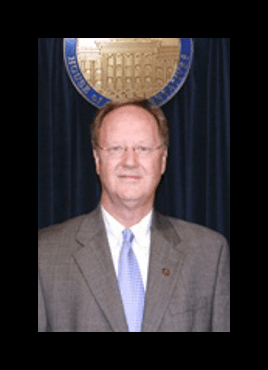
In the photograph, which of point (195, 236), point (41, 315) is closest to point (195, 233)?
point (195, 236)

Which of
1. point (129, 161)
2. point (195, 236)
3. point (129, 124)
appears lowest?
point (195, 236)

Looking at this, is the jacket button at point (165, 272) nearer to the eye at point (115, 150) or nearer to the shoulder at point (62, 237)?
the shoulder at point (62, 237)

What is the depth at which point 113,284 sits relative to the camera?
1684mm

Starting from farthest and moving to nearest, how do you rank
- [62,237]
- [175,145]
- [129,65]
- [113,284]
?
[175,145], [129,65], [62,237], [113,284]

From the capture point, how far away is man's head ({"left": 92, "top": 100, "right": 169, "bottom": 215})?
1707mm

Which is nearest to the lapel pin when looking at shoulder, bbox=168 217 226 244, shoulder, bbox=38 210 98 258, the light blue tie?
the light blue tie

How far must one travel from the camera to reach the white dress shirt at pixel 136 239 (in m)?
1.75

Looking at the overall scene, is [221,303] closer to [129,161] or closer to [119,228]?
[119,228]

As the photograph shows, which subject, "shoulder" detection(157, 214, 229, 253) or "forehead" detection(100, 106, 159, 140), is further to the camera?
"shoulder" detection(157, 214, 229, 253)

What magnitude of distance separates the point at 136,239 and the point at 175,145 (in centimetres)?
71

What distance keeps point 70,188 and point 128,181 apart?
0.62 metres

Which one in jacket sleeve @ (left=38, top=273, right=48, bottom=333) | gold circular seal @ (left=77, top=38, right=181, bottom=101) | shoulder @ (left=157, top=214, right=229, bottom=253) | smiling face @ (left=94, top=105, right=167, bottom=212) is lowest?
jacket sleeve @ (left=38, top=273, right=48, bottom=333)

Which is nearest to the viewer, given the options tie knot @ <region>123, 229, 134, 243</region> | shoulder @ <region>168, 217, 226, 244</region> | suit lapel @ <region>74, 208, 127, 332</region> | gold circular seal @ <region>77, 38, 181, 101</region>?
suit lapel @ <region>74, 208, 127, 332</region>

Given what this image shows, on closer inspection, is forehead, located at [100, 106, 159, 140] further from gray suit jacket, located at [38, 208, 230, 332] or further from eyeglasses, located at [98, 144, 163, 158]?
gray suit jacket, located at [38, 208, 230, 332]
